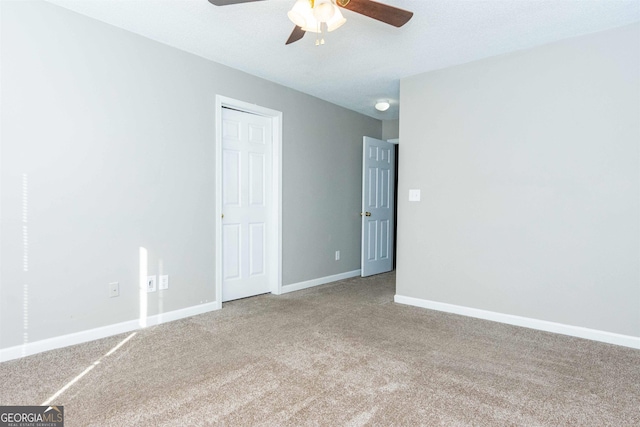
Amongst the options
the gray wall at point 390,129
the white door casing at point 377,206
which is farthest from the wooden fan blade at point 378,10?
the gray wall at point 390,129

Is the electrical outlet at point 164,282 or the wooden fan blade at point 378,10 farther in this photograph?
the electrical outlet at point 164,282

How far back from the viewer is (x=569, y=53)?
116 inches

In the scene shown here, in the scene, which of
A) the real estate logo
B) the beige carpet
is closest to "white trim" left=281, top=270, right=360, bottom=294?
the beige carpet

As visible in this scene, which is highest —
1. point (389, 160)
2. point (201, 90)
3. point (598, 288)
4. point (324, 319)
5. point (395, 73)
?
point (395, 73)

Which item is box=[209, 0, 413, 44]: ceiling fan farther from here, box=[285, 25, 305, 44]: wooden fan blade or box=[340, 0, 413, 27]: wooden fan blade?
box=[285, 25, 305, 44]: wooden fan blade

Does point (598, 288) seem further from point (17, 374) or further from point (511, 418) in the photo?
point (17, 374)

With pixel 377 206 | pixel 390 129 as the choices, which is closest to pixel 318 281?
pixel 377 206

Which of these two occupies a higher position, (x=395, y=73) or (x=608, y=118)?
(x=395, y=73)

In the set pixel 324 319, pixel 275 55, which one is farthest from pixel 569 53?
pixel 324 319

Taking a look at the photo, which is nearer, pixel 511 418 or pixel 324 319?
pixel 511 418

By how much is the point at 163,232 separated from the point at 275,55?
1859 millimetres

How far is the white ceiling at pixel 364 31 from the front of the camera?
97.9 inches

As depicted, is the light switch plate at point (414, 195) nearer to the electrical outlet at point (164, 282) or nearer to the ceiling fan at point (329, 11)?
the ceiling fan at point (329, 11)

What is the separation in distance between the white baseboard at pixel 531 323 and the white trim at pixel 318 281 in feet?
3.78
